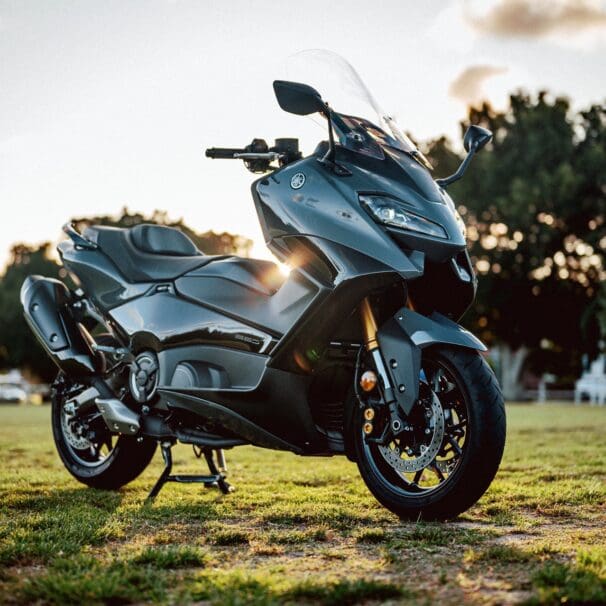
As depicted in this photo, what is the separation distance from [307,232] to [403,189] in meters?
0.49

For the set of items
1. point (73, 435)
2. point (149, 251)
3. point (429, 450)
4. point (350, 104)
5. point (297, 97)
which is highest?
point (350, 104)

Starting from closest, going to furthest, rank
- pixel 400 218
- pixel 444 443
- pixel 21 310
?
pixel 444 443 → pixel 400 218 → pixel 21 310

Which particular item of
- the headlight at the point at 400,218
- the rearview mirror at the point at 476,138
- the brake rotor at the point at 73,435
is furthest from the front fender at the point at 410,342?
the brake rotor at the point at 73,435

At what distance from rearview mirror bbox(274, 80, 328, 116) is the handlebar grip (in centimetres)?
67

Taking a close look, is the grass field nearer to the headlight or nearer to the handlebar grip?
the headlight

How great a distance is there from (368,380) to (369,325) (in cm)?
25

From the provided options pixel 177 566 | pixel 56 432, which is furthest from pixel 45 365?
pixel 177 566

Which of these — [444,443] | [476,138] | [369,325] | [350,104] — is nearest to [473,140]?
[476,138]

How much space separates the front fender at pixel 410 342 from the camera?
3.85 meters

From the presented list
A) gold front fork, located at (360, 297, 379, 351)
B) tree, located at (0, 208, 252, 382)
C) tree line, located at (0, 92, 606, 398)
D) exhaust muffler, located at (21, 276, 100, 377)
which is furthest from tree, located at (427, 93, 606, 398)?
gold front fork, located at (360, 297, 379, 351)

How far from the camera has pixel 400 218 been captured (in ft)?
13.1

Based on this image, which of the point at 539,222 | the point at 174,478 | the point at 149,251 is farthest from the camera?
the point at 539,222

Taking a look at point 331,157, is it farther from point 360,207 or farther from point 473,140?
point 473,140

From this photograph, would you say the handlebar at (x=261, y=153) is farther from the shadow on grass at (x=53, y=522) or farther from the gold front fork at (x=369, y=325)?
the shadow on grass at (x=53, y=522)
